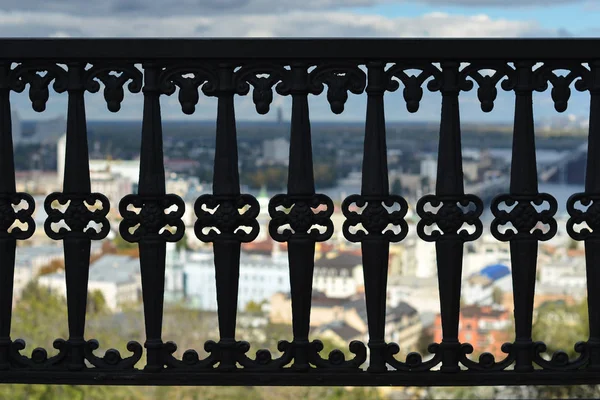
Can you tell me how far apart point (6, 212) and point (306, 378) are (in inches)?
29.3

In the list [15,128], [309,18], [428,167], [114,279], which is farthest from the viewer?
[309,18]

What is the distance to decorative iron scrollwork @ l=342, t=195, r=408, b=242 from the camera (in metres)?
1.96

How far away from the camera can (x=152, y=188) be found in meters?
1.97

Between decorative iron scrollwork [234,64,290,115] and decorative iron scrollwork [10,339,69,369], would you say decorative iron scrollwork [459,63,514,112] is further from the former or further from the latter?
decorative iron scrollwork [10,339,69,369]

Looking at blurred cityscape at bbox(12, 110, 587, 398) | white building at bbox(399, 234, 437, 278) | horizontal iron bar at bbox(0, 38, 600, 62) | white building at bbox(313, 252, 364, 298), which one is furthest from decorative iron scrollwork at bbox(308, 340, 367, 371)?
white building at bbox(399, 234, 437, 278)

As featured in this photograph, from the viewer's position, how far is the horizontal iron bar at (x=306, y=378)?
2002mm

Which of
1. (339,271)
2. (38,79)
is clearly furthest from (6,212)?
(339,271)

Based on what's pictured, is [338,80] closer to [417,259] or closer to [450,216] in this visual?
[450,216]

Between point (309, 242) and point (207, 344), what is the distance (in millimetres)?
317

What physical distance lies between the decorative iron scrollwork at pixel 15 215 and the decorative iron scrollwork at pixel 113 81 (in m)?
0.27

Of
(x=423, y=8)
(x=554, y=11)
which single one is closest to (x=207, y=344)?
(x=423, y=8)

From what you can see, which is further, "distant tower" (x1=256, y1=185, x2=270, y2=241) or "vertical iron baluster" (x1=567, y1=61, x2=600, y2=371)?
"distant tower" (x1=256, y1=185, x2=270, y2=241)

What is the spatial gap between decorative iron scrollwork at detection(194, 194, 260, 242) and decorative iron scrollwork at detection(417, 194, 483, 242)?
1.18 ft

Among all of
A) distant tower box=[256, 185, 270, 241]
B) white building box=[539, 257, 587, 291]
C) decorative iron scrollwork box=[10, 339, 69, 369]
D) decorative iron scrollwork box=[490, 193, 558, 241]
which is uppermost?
distant tower box=[256, 185, 270, 241]
